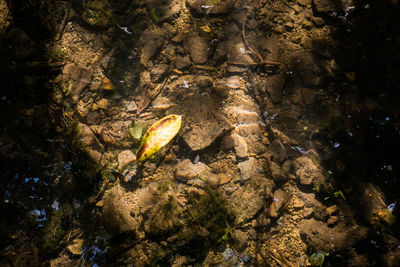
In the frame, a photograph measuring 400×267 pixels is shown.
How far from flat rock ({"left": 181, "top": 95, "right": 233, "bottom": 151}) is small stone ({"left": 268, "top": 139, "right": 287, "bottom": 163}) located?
603 millimetres

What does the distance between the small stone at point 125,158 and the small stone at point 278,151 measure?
68.9 inches

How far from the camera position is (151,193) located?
8.19 ft

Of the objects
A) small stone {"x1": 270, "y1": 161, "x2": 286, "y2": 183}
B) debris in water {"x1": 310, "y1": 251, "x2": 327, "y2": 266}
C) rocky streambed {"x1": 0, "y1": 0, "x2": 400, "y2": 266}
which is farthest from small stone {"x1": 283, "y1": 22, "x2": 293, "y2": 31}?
debris in water {"x1": 310, "y1": 251, "x2": 327, "y2": 266}

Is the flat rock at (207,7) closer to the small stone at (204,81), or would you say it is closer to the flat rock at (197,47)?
the flat rock at (197,47)

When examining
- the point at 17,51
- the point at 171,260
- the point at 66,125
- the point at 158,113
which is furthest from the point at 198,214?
the point at 17,51

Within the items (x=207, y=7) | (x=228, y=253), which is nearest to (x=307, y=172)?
(x=228, y=253)

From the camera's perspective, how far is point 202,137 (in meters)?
2.66

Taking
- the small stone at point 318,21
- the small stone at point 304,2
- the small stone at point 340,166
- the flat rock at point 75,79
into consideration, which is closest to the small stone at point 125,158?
the flat rock at point 75,79

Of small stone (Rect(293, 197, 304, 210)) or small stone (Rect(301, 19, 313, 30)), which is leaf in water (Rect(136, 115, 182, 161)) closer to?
small stone (Rect(293, 197, 304, 210))

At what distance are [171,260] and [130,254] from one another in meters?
0.44

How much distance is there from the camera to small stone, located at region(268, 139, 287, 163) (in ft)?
9.11

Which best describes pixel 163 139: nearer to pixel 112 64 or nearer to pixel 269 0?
pixel 112 64

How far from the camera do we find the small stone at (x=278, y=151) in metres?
2.78

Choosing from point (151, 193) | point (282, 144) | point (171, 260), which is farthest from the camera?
point (282, 144)
